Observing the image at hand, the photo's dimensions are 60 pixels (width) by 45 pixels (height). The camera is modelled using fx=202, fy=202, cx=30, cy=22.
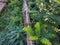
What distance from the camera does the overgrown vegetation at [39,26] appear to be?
9.15ft

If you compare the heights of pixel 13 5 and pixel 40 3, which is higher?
pixel 40 3

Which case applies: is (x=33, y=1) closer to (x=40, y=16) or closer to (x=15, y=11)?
(x=15, y=11)

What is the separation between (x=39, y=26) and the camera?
8.89ft

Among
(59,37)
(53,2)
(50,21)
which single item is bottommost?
(59,37)

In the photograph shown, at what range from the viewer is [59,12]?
3.12 meters

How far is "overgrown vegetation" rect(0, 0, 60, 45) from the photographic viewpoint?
2.79 meters

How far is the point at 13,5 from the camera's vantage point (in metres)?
4.32

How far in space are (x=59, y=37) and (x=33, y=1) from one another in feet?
3.67

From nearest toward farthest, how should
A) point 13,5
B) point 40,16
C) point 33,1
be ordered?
point 40,16
point 33,1
point 13,5

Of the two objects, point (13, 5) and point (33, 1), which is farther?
point (13, 5)

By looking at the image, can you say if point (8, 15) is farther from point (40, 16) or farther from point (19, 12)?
point (40, 16)

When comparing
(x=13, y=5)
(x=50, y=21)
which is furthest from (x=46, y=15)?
(x=13, y=5)

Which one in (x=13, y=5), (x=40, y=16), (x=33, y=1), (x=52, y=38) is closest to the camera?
(x=52, y=38)

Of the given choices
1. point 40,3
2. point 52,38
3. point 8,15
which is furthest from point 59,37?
point 8,15
